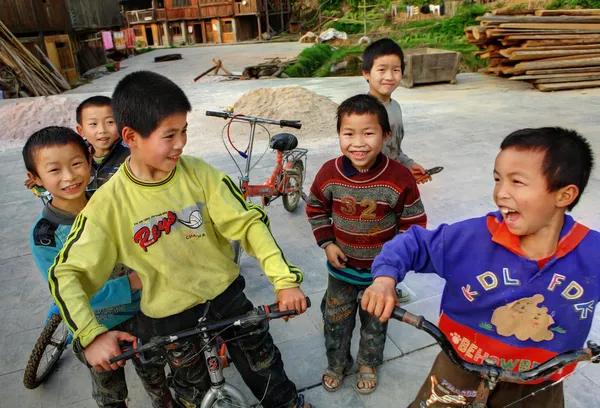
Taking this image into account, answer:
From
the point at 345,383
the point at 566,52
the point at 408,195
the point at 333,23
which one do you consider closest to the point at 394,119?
the point at 408,195

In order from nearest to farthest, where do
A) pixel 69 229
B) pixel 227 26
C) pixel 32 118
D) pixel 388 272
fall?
pixel 388 272 → pixel 69 229 → pixel 32 118 → pixel 227 26

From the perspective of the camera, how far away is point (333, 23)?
32250 millimetres

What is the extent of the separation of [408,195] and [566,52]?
36.7 feet

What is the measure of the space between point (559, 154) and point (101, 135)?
2.58 meters

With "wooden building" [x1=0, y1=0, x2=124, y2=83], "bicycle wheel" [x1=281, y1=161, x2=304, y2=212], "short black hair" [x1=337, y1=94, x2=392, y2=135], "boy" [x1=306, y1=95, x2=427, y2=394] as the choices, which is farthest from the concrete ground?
"wooden building" [x1=0, y1=0, x2=124, y2=83]

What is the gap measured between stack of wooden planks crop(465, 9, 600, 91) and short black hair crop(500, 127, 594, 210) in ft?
35.4

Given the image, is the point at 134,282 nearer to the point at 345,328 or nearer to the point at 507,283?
the point at 345,328

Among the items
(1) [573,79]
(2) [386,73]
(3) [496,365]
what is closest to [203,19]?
(1) [573,79]

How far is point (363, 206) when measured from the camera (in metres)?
2.20

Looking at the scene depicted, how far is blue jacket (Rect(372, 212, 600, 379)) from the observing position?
4.59 ft

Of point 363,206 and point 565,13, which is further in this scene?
point 565,13

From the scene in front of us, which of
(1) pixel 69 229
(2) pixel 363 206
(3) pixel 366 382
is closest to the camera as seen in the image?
(1) pixel 69 229

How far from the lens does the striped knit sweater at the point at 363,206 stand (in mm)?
2154

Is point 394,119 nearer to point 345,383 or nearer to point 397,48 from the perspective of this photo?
point 397,48
